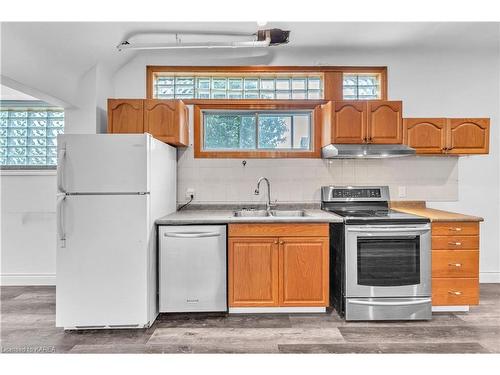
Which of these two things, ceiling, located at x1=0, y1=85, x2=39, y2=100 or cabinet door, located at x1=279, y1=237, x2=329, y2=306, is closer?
cabinet door, located at x1=279, y1=237, x2=329, y2=306

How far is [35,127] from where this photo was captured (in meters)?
4.04

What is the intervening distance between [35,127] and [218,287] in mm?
3138

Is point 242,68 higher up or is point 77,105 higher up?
point 242,68

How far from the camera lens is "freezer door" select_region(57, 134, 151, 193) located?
2.56 metres

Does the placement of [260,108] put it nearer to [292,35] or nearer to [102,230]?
[292,35]

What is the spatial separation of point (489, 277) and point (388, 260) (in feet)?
6.17

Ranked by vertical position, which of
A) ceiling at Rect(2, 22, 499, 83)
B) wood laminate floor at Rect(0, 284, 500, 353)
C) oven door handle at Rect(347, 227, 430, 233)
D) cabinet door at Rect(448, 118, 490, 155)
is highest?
ceiling at Rect(2, 22, 499, 83)

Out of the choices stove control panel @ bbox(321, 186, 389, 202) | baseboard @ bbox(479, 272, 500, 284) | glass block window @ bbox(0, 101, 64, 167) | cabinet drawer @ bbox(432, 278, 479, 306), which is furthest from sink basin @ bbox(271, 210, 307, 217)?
glass block window @ bbox(0, 101, 64, 167)

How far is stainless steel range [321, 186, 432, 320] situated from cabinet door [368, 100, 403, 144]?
33.5 inches

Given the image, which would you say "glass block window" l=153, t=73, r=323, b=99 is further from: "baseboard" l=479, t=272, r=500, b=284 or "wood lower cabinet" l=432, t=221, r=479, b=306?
"baseboard" l=479, t=272, r=500, b=284

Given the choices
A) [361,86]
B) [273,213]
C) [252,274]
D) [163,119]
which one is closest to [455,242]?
[273,213]

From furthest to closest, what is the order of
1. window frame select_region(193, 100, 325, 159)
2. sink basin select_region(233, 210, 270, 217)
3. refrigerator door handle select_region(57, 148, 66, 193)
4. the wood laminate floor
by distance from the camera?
window frame select_region(193, 100, 325, 159) < sink basin select_region(233, 210, 270, 217) < refrigerator door handle select_region(57, 148, 66, 193) < the wood laminate floor

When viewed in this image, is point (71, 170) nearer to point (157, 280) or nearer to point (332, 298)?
point (157, 280)

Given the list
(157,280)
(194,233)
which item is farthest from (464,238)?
(157,280)
